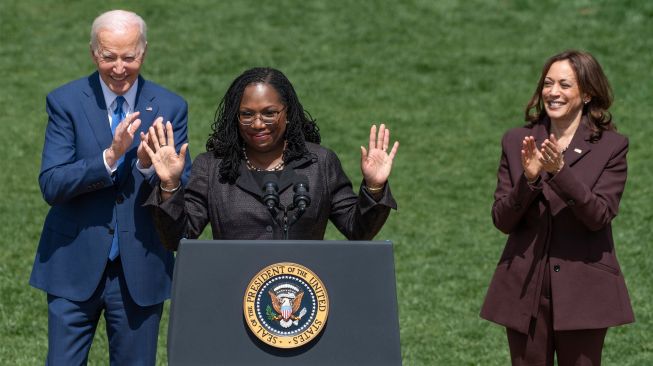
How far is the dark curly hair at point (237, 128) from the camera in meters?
5.54

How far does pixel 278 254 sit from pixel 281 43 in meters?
9.55

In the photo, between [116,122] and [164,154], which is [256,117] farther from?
[116,122]

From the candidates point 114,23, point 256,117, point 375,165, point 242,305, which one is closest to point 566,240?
point 375,165

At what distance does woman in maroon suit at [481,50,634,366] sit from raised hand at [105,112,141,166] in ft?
5.32

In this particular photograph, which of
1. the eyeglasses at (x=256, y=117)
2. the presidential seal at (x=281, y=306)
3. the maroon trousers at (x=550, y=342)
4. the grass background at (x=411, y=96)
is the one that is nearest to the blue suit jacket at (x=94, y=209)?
the eyeglasses at (x=256, y=117)

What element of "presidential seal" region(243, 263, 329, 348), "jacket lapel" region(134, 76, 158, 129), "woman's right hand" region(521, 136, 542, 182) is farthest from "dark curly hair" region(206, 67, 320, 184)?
"woman's right hand" region(521, 136, 542, 182)

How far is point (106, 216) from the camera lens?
5.93 meters

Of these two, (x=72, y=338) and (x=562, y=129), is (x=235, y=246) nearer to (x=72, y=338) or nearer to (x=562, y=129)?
(x=72, y=338)

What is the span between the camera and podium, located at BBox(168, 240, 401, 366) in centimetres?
503

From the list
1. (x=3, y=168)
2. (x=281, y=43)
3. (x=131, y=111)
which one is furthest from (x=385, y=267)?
(x=281, y=43)

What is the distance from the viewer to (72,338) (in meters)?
5.96

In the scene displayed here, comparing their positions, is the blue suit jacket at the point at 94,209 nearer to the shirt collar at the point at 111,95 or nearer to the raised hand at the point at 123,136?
the shirt collar at the point at 111,95

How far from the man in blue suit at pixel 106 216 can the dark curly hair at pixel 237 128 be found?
33 centimetres

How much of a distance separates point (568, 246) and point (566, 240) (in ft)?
0.09
